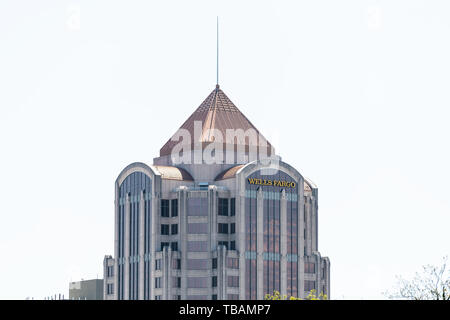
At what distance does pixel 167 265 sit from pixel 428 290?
94159mm

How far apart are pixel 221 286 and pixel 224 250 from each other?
5985mm
